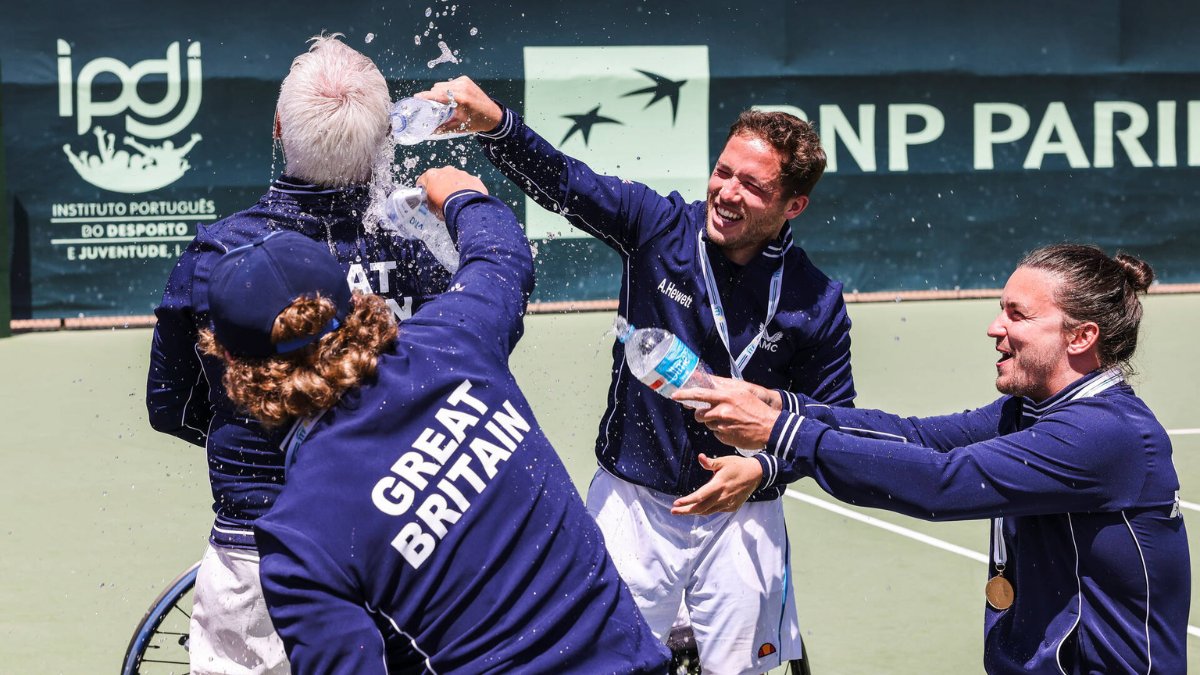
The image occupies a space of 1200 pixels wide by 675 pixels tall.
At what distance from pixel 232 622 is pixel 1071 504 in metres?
2.11

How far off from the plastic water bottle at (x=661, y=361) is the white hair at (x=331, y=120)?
916mm

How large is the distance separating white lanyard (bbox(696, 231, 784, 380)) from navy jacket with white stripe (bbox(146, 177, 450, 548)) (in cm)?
101

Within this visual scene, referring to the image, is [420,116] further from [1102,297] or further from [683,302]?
[1102,297]

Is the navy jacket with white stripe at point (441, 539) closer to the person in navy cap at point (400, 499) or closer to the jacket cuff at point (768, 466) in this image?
the person in navy cap at point (400, 499)

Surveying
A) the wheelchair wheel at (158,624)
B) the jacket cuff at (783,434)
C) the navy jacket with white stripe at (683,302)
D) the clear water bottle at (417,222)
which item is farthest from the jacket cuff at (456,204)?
the wheelchair wheel at (158,624)

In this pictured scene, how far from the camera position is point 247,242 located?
3.56m

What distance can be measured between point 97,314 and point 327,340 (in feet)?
38.9

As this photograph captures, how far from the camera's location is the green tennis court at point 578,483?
6281mm

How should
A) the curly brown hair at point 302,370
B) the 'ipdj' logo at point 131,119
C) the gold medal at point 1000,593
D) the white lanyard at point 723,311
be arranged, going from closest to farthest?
the curly brown hair at point 302,370
the gold medal at point 1000,593
the white lanyard at point 723,311
the 'ipdj' logo at point 131,119

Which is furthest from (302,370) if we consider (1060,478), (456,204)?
(1060,478)

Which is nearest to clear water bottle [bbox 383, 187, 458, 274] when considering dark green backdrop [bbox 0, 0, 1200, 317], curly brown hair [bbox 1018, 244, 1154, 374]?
curly brown hair [bbox 1018, 244, 1154, 374]

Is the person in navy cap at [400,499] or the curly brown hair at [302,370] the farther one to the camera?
the curly brown hair at [302,370]

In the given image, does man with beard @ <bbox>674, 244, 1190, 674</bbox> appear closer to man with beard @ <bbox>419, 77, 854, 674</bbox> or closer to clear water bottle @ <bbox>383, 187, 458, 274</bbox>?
clear water bottle @ <bbox>383, 187, 458, 274</bbox>

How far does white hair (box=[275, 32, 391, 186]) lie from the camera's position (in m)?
3.60
